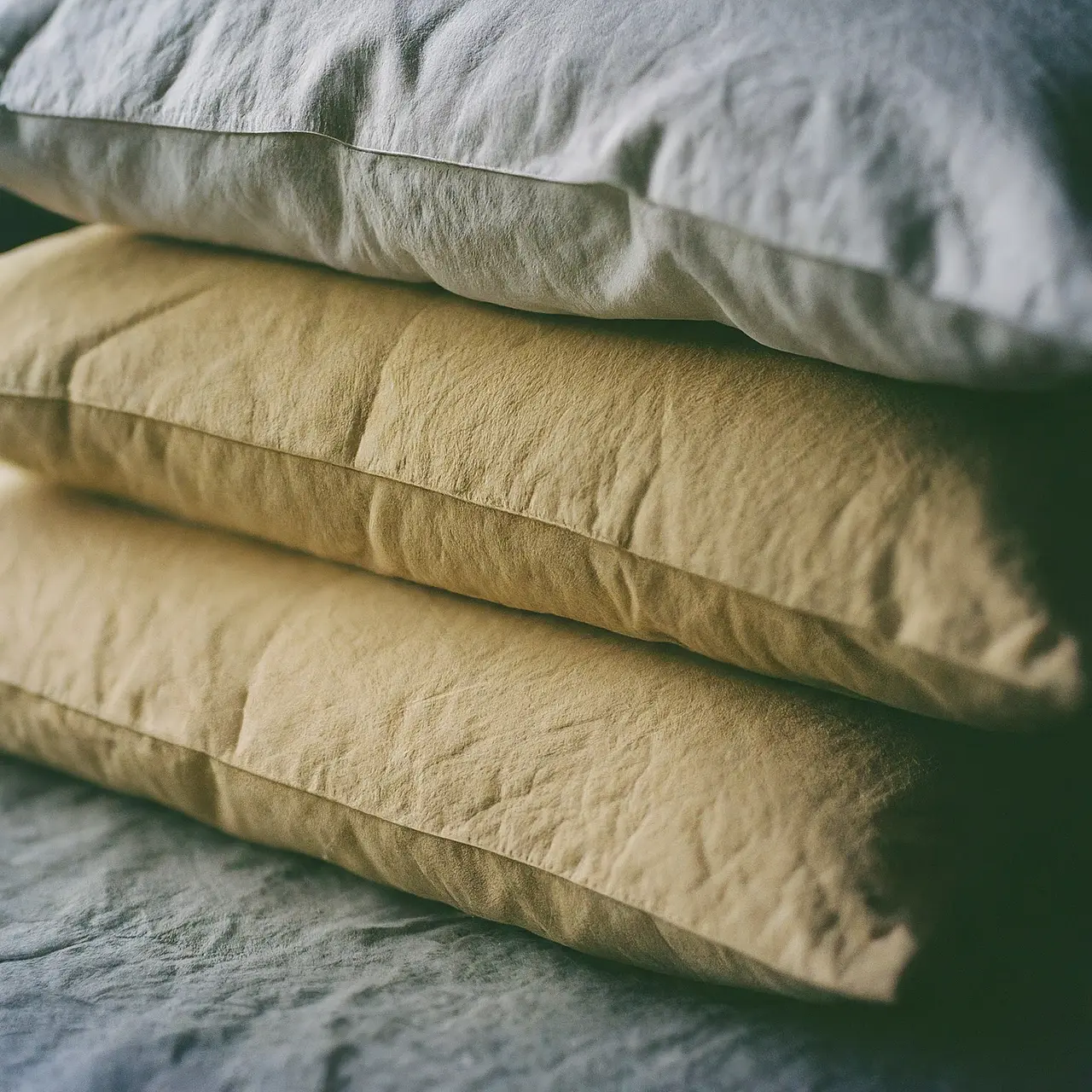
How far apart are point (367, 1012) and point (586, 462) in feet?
0.91

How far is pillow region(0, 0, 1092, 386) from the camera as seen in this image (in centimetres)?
40

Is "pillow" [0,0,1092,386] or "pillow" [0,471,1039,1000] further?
"pillow" [0,471,1039,1000]

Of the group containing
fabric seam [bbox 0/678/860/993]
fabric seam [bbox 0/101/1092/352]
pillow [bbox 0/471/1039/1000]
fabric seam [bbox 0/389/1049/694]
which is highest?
fabric seam [bbox 0/101/1092/352]

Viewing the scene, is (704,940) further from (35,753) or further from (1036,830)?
(35,753)

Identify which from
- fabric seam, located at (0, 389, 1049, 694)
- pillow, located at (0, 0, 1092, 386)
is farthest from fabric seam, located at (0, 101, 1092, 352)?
fabric seam, located at (0, 389, 1049, 694)

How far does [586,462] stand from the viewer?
53 centimetres

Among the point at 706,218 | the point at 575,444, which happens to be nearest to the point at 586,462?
the point at 575,444

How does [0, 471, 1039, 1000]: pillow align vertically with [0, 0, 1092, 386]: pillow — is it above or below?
below

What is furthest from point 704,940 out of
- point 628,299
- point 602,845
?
point 628,299

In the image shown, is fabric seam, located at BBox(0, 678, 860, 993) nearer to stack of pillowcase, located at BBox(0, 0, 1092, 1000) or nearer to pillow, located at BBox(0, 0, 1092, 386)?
stack of pillowcase, located at BBox(0, 0, 1092, 1000)

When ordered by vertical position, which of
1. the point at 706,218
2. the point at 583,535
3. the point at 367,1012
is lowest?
the point at 367,1012

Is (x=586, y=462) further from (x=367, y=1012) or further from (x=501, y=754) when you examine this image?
(x=367, y=1012)

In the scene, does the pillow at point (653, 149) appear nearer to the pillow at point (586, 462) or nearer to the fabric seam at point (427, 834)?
the pillow at point (586, 462)

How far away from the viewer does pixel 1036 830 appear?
588mm
